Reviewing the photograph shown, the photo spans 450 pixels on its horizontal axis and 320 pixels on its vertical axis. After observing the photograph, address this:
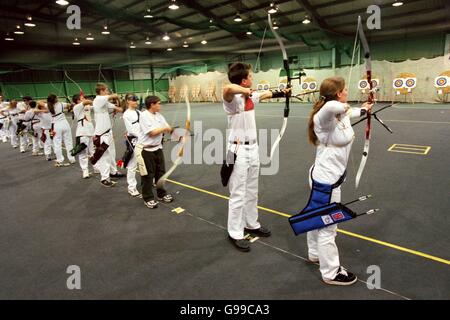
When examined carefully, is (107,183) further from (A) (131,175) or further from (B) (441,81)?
(B) (441,81)

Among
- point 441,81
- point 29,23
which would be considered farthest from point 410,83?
point 29,23

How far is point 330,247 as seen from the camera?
2.09 m

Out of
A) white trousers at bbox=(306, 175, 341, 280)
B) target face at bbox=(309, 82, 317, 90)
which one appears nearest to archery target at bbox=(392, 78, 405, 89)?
target face at bbox=(309, 82, 317, 90)

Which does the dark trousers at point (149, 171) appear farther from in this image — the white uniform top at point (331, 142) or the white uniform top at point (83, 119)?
the white uniform top at point (331, 142)

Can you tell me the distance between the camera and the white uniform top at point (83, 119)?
16.5ft

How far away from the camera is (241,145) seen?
2.57 metres

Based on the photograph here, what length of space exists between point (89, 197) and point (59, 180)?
52.5 inches

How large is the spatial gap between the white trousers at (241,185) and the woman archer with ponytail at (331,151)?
601 mm

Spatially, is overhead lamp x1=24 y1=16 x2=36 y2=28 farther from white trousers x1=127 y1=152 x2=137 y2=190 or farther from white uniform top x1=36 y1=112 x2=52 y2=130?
white trousers x1=127 y1=152 x2=137 y2=190

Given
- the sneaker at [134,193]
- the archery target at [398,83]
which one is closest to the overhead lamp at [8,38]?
the sneaker at [134,193]

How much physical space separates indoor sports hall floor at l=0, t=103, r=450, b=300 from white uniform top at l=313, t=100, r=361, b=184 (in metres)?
0.80

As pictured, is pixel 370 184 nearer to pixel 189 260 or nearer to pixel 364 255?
pixel 364 255
